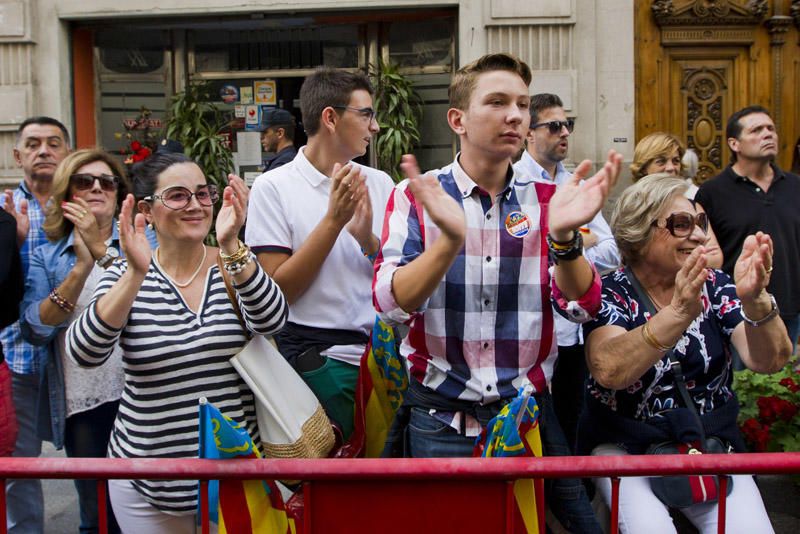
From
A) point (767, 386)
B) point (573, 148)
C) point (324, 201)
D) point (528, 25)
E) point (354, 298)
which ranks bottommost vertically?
point (767, 386)

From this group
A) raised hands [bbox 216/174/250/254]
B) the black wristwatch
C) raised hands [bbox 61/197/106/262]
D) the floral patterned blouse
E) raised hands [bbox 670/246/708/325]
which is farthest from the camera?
raised hands [bbox 61/197/106/262]

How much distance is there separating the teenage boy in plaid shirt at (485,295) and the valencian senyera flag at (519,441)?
0.14 meters

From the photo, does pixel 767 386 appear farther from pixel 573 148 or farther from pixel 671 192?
pixel 573 148

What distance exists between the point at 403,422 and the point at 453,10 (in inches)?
242

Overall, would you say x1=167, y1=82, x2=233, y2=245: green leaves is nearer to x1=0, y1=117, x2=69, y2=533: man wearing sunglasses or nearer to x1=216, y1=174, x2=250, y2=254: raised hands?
x1=0, y1=117, x2=69, y2=533: man wearing sunglasses

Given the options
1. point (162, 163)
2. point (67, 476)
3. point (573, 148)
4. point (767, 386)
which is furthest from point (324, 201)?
point (573, 148)

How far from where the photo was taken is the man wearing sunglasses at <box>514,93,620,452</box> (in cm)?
390

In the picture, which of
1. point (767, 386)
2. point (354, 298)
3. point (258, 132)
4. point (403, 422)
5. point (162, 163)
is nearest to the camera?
point (403, 422)

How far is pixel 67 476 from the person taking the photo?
88.7 inches

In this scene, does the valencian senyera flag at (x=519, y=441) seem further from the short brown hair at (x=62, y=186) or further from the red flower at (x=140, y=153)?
the red flower at (x=140, y=153)

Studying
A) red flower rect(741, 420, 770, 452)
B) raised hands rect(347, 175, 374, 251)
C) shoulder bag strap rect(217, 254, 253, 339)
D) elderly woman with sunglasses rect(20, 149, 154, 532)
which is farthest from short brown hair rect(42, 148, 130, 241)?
red flower rect(741, 420, 770, 452)

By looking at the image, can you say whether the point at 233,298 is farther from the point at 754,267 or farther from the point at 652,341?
the point at 754,267

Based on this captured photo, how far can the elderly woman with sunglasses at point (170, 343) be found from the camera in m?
2.75

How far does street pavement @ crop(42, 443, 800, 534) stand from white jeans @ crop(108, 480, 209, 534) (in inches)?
75.5
